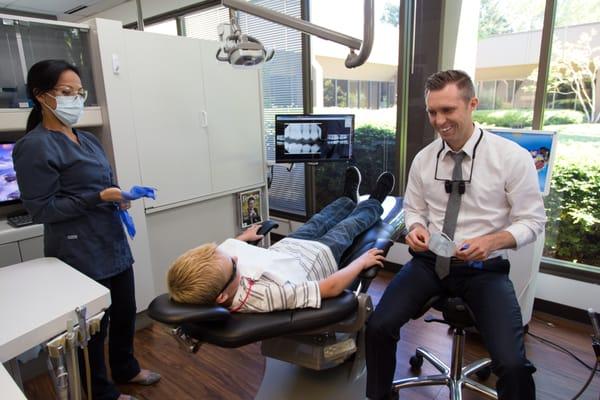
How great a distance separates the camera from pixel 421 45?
8.59ft

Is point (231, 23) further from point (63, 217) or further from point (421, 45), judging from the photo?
point (421, 45)

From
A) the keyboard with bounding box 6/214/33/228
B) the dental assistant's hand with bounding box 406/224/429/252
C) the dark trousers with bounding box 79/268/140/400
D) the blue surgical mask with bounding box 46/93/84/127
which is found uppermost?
the blue surgical mask with bounding box 46/93/84/127

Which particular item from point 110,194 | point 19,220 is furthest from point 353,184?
point 19,220

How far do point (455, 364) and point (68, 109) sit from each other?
183 cm

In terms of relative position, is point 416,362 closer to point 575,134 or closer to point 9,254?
point 575,134

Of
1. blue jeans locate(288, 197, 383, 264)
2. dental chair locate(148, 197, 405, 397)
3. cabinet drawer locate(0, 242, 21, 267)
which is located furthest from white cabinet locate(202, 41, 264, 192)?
dental chair locate(148, 197, 405, 397)

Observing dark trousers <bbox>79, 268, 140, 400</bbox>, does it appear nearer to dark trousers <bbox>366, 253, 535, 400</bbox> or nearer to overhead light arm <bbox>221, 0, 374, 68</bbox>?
dark trousers <bbox>366, 253, 535, 400</bbox>

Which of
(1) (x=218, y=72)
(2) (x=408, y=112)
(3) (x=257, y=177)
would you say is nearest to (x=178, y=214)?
(3) (x=257, y=177)

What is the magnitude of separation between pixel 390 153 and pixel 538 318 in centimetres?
146

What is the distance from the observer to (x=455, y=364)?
1.62 meters

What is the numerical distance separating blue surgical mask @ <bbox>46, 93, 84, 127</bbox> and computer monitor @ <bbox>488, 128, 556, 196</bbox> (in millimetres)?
2022

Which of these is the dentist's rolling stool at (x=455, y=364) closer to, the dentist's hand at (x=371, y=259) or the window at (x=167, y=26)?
the dentist's hand at (x=371, y=259)

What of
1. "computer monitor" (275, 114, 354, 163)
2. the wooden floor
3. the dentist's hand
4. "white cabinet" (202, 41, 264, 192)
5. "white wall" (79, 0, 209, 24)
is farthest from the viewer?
"white wall" (79, 0, 209, 24)

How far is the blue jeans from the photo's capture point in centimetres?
187
